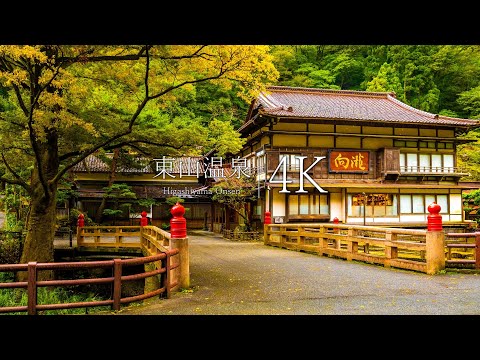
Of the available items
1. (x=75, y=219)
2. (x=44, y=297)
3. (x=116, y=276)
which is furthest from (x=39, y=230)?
(x=75, y=219)

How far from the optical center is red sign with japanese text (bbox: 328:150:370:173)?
24.1m

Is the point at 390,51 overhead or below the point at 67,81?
overhead

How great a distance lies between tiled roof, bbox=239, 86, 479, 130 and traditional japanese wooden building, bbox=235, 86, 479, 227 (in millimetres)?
73

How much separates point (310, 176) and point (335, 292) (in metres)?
15.7

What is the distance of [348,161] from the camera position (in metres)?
24.5

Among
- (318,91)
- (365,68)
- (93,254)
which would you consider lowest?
(93,254)

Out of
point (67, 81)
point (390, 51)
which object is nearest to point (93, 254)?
point (67, 81)

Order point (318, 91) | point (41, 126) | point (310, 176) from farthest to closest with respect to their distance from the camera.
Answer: point (318, 91) < point (310, 176) < point (41, 126)

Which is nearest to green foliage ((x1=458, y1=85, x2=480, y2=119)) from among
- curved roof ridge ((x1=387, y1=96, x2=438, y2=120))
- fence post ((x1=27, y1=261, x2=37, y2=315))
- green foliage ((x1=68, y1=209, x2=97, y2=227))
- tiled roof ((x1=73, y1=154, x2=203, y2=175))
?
curved roof ridge ((x1=387, y1=96, x2=438, y2=120))

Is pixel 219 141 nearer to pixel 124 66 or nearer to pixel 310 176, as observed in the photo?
pixel 124 66

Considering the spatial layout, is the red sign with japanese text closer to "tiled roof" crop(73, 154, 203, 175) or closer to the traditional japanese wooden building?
the traditional japanese wooden building

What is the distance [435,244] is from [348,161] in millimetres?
14777

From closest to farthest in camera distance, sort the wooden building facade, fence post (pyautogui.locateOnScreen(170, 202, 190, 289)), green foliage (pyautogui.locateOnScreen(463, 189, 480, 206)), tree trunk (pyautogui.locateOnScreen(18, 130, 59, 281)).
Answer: fence post (pyautogui.locateOnScreen(170, 202, 190, 289)) < tree trunk (pyautogui.locateOnScreen(18, 130, 59, 281)) < green foliage (pyautogui.locateOnScreen(463, 189, 480, 206)) < the wooden building facade

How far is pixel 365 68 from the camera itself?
132 feet
